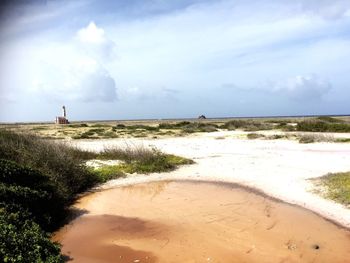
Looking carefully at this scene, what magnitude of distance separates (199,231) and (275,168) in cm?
926

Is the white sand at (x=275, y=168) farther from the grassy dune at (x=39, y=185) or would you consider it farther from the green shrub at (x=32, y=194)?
the green shrub at (x=32, y=194)

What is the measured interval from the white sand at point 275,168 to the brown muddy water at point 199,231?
807 mm

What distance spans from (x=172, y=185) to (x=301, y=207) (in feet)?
18.0

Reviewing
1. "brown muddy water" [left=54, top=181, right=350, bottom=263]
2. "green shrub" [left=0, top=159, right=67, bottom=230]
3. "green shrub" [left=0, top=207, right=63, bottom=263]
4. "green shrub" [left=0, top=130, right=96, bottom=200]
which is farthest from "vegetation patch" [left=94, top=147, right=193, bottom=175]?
"green shrub" [left=0, top=207, right=63, bottom=263]

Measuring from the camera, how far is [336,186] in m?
14.2

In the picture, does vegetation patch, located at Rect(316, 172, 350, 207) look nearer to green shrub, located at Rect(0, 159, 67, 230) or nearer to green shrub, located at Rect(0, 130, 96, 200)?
green shrub, located at Rect(0, 159, 67, 230)

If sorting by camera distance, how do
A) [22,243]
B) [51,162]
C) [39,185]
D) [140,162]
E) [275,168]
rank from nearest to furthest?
1. [22,243]
2. [39,185]
3. [51,162]
4. [275,168]
5. [140,162]

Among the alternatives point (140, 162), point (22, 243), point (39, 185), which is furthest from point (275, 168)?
point (22, 243)

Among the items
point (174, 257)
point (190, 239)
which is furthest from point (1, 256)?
point (190, 239)

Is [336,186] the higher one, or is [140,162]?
[140,162]

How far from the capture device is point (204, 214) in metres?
12.2

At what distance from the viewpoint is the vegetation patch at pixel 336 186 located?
1282 centimetres

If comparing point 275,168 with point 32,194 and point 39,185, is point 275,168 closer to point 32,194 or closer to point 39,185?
point 39,185

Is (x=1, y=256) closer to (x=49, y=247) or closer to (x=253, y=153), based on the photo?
(x=49, y=247)
